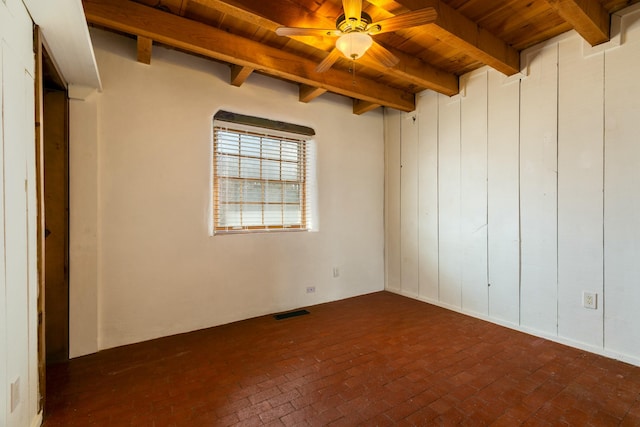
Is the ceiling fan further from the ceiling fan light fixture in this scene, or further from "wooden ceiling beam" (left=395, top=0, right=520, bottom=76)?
"wooden ceiling beam" (left=395, top=0, right=520, bottom=76)

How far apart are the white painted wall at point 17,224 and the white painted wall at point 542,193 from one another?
12.3ft

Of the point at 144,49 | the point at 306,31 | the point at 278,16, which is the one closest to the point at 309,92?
the point at 278,16

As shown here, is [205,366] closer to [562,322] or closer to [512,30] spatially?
[562,322]

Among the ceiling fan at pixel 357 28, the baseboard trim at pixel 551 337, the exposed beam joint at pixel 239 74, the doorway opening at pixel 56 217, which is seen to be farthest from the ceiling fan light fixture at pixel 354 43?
the baseboard trim at pixel 551 337

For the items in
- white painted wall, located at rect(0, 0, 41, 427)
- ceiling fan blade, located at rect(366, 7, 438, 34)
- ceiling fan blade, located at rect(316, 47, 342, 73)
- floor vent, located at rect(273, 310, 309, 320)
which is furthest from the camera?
floor vent, located at rect(273, 310, 309, 320)

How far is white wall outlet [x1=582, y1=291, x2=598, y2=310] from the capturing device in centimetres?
256

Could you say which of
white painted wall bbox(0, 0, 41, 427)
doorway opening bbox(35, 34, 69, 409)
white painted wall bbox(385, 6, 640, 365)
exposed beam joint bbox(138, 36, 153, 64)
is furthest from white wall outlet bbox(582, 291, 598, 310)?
doorway opening bbox(35, 34, 69, 409)

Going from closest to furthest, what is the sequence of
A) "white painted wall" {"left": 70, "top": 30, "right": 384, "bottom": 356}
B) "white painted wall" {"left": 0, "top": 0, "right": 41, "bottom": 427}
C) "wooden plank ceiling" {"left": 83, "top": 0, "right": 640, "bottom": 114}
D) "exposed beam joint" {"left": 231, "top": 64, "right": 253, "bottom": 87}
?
1. "white painted wall" {"left": 0, "top": 0, "right": 41, "bottom": 427}
2. "wooden plank ceiling" {"left": 83, "top": 0, "right": 640, "bottom": 114}
3. "white painted wall" {"left": 70, "top": 30, "right": 384, "bottom": 356}
4. "exposed beam joint" {"left": 231, "top": 64, "right": 253, "bottom": 87}

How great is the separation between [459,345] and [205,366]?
86.1 inches

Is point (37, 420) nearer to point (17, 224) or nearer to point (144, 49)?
point (17, 224)

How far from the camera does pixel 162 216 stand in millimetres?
2867

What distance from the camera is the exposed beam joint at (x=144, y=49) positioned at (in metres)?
2.42

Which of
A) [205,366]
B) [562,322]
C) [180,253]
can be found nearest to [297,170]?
[180,253]

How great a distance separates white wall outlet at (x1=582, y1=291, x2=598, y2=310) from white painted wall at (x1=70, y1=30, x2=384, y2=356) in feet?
8.58
